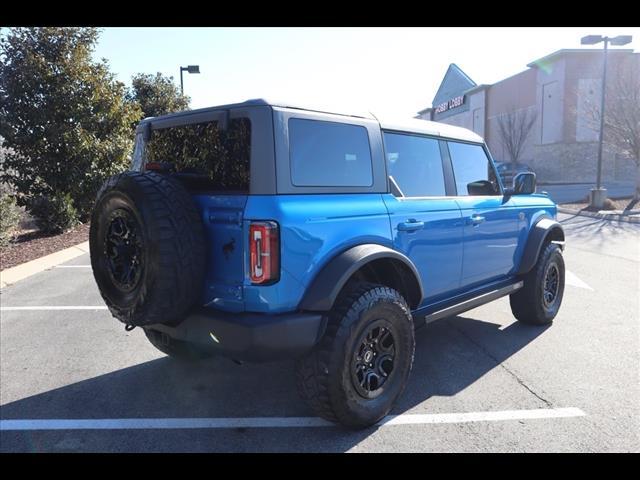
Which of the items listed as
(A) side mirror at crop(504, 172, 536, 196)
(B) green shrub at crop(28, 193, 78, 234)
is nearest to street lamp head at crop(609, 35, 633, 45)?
(A) side mirror at crop(504, 172, 536, 196)

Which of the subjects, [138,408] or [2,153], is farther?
[2,153]

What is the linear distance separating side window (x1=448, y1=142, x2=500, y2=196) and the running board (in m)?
0.91

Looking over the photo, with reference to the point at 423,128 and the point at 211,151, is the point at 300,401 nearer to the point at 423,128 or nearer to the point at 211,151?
the point at 211,151

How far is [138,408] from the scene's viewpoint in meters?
3.33

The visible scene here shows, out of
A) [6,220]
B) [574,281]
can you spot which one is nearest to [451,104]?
[574,281]

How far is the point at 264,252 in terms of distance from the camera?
2.56m

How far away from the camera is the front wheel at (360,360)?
2770 mm

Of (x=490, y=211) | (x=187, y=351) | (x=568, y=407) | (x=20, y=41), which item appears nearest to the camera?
(x=568, y=407)

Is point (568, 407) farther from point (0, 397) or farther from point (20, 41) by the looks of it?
point (20, 41)

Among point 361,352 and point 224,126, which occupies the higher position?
point 224,126

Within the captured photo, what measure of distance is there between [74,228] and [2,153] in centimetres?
242

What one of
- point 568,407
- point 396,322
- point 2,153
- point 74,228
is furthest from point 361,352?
point 2,153

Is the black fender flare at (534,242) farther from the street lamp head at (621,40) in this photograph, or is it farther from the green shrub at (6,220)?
the street lamp head at (621,40)

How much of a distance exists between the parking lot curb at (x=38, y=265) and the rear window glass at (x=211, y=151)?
5208 millimetres
